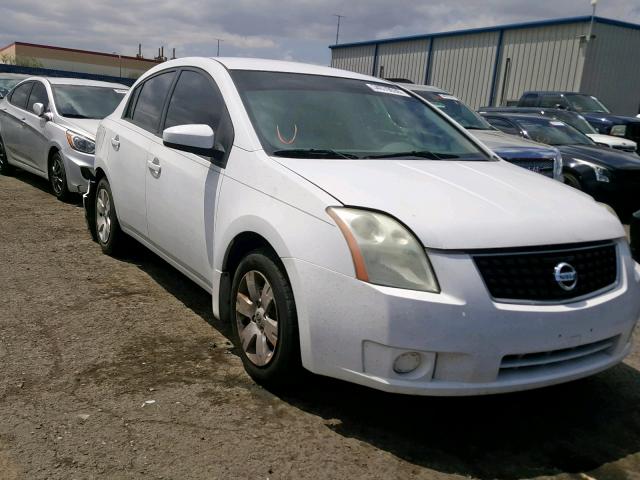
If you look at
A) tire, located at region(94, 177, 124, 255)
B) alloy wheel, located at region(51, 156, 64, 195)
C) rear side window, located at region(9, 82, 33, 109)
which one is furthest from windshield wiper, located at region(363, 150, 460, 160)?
rear side window, located at region(9, 82, 33, 109)

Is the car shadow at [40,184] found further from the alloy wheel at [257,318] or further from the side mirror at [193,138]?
the alloy wheel at [257,318]

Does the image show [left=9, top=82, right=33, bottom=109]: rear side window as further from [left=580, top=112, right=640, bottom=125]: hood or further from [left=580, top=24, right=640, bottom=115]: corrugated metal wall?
[left=580, top=24, right=640, bottom=115]: corrugated metal wall

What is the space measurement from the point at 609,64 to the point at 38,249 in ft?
78.9

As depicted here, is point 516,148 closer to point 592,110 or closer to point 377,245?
point 377,245

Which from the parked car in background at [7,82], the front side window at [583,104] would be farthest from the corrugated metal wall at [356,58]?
the parked car in background at [7,82]

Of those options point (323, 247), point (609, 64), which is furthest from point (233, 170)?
point (609, 64)

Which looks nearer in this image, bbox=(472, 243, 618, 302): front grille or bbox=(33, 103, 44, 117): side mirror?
bbox=(472, 243, 618, 302): front grille

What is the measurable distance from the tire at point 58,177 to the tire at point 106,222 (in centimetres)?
241

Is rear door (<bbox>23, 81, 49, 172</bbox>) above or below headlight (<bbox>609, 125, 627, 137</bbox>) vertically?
below

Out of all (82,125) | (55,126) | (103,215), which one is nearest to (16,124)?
(55,126)

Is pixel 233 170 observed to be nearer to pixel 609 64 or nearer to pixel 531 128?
pixel 531 128

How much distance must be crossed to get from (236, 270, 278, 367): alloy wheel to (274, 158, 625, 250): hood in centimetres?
60

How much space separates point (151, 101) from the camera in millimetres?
4859

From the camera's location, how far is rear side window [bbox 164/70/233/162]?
3723mm
